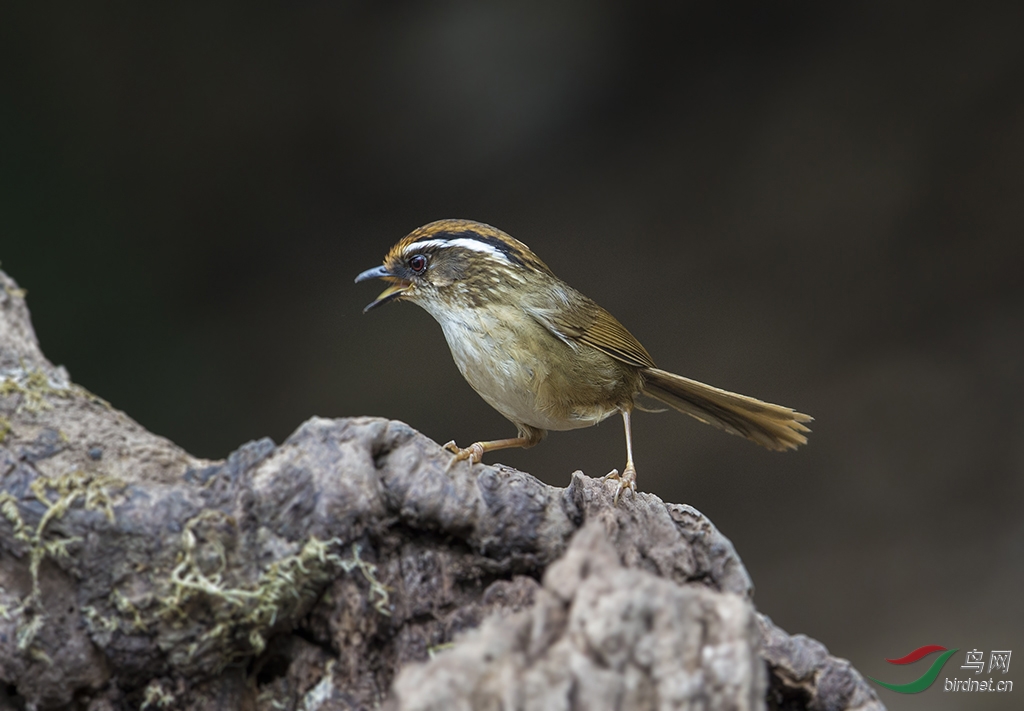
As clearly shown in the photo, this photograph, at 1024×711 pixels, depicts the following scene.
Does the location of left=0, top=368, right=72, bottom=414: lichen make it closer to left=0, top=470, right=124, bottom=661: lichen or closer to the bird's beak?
left=0, top=470, right=124, bottom=661: lichen

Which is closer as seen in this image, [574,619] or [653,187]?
[574,619]

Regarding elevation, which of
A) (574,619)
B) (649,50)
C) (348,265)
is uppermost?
(649,50)

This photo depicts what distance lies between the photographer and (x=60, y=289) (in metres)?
6.00

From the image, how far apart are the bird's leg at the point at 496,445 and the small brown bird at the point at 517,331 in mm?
10

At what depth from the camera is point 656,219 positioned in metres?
7.67

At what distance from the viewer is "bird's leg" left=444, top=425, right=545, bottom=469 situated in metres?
2.70

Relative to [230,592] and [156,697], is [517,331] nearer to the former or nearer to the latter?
[230,592]

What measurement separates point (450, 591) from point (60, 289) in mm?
4860

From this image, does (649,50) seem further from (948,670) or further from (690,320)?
(948,670)

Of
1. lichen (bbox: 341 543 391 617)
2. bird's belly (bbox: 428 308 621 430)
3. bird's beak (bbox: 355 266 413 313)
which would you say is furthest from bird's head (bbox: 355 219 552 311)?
lichen (bbox: 341 543 391 617)

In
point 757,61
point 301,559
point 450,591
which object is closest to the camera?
point 301,559

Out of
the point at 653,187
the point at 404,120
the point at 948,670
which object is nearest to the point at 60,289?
the point at 404,120

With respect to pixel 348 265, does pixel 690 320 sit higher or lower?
higher

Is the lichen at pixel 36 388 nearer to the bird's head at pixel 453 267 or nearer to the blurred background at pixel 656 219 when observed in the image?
the bird's head at pixel 453 267
